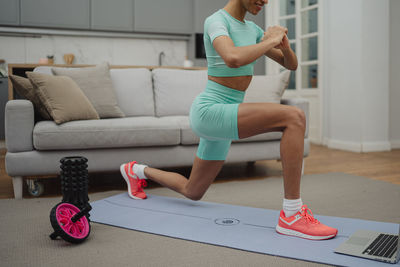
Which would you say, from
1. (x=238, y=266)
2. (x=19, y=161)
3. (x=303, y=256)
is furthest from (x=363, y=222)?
(x=19, y=161)

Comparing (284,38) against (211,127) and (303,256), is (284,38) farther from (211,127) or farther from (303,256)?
(303,256)

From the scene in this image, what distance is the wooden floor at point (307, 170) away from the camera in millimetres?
2798

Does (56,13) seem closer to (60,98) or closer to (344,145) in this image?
(60,98)

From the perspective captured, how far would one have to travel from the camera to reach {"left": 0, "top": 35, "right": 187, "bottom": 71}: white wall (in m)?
5.54

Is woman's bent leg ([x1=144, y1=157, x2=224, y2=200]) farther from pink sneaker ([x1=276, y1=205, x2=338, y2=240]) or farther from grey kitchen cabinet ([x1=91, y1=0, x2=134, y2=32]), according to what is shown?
grey kitchen cabinet ([x1=91, y1=0, x2=134, y2=32])

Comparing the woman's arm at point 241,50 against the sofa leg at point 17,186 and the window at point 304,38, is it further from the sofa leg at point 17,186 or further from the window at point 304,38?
the window at point 304,38

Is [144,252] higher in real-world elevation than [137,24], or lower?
lower

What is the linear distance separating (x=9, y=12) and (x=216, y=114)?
479 centimetres

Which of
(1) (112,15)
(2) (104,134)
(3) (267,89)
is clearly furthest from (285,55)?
(1) (112,15)

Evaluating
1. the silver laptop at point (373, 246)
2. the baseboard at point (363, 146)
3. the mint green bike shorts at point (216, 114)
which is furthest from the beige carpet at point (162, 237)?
the baseboard at point (363, 146)

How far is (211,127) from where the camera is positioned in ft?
5.42

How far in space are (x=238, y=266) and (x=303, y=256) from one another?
0.83 ft

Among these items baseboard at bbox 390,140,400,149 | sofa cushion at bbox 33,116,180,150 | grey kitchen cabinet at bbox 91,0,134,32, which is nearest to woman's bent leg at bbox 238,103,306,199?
sofa cushion at bbox 33,116,180,150

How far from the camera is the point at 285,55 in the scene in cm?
175
